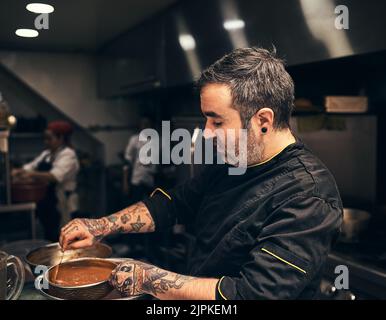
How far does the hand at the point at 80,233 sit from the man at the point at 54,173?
222 cm

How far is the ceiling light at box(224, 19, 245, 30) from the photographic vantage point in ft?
7.01

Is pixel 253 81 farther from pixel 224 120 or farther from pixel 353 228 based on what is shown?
pixel 353 228

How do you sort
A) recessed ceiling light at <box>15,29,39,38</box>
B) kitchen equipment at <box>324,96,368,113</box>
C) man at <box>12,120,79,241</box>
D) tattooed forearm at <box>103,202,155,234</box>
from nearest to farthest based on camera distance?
1. tattooed forearm at <box>103,202,155,234</box>
2. kitchen equipment at <box>324,96,368,113</box>
3. recessed ceiling light at <box>15,29,39,38</box>
4. man at <box>12,120,79,241</box>

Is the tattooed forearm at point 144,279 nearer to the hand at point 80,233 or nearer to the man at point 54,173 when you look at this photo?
the hand at point 80,233

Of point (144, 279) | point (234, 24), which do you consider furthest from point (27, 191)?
point (144, 279)

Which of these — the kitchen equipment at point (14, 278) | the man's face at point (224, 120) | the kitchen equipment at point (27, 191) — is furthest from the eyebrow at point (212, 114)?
the kitchen equipment at point (27, 191)

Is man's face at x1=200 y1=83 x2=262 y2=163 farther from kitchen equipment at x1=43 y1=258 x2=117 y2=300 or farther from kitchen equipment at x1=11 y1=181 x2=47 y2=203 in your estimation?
kitchen equipment at x1=11 y1=181 x2=47 y2=203

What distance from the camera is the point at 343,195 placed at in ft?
7.81

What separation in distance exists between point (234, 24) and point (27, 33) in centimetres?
215

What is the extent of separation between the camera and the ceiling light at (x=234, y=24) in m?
2.14

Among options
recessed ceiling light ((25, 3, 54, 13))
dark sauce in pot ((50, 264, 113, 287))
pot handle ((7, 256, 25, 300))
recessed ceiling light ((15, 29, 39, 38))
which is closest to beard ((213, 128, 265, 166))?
dark sauce in pot ((50, 264, 113, 287))

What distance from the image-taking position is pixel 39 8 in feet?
8.56

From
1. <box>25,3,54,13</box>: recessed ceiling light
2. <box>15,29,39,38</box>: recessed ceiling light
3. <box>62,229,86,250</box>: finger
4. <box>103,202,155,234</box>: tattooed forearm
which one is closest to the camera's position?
<box>62,229,86,250</box>: finger

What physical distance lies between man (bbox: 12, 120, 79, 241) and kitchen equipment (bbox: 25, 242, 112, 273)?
2166 mm
